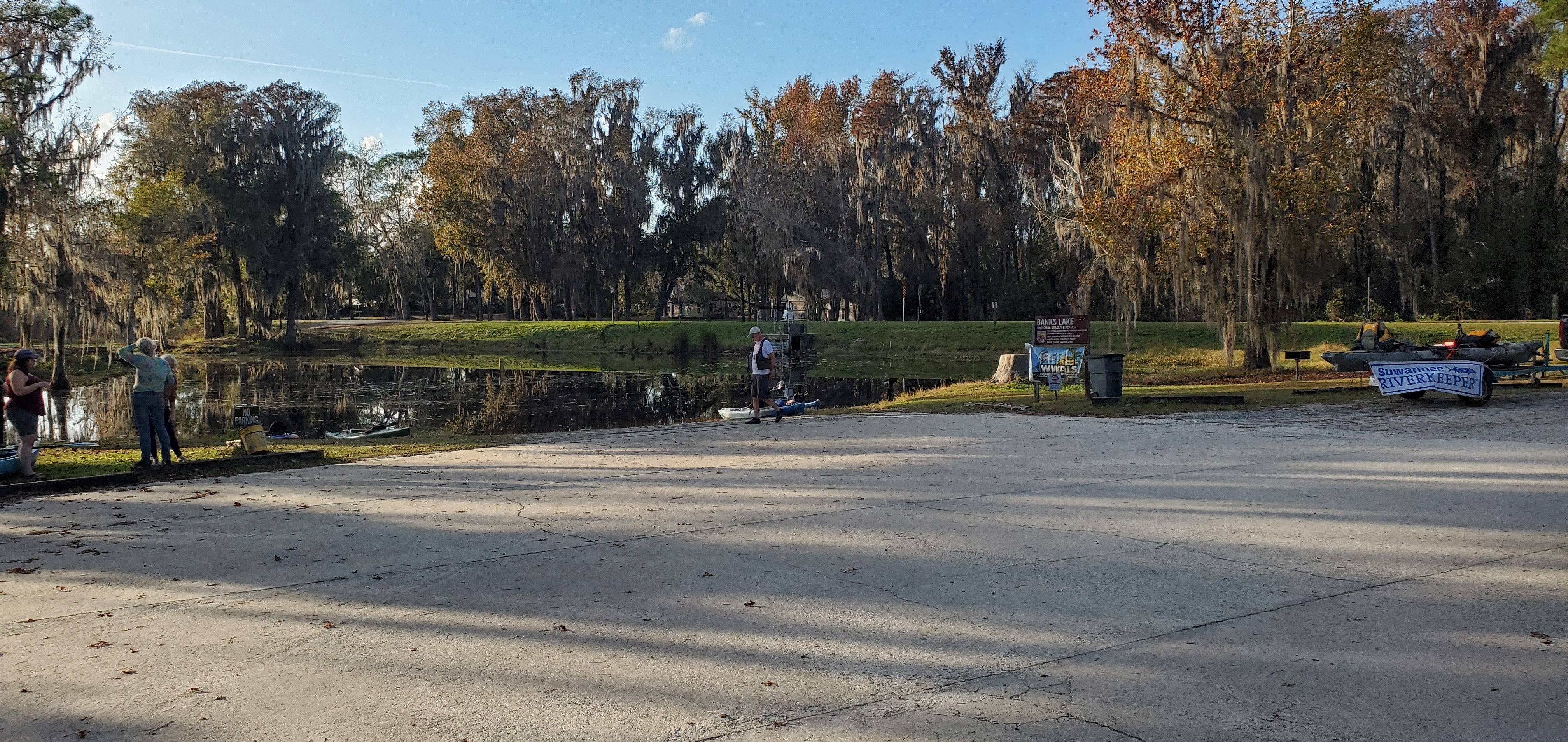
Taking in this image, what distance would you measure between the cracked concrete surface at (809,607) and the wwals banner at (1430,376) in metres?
6.02

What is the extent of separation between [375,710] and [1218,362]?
29959 millimetres

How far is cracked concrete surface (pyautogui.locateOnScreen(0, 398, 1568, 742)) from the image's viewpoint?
3.95m

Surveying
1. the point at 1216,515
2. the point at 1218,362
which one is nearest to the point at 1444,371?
the point at 1216,515

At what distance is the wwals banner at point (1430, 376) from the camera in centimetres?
1574

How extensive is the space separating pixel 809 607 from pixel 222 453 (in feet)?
37.7

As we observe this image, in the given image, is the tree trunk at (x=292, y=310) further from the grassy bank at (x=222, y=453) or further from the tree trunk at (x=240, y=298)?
the grassy bank at (x=222, y=453)

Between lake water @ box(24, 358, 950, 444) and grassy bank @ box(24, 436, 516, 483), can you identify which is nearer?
grassy bank @ box(24, 436, 516, 483)

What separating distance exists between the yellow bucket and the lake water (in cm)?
647

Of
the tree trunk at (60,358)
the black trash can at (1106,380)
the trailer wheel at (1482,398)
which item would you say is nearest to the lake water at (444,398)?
the tree trunk at (60,358)

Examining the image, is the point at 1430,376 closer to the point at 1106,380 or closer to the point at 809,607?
the point at 1106,380

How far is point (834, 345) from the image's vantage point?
48719mm

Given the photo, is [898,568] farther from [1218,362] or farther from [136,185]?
[136,185]

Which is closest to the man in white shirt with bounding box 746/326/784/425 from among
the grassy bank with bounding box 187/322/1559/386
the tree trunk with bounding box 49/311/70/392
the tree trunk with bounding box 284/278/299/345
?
the grassy bank with bounding box 187/322/1559/386

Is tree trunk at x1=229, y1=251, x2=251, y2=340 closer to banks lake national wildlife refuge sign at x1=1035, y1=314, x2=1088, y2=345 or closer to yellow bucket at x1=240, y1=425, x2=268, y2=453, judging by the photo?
yellow bucket at x1=240, y1=425, x2=268, y2=453
